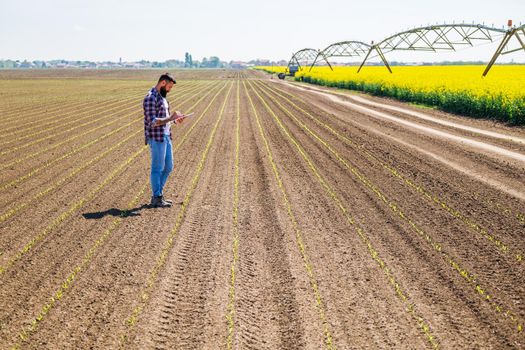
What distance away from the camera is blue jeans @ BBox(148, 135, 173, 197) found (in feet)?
24.8

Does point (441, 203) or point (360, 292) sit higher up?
point (441, 203)

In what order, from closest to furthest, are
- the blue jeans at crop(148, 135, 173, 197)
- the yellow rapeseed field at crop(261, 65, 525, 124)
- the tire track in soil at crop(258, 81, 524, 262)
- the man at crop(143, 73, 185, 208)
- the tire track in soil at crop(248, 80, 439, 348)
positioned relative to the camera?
the tire track in soil at crop(248, 80, 439, 348) < the tire track in soil at crop(258, 81, 524, 262) < the man at crop(143, 73, 185, 208) < the blue jeans at crop(148, 135, 173, 197) < the yellow rapeseed field at crop(261, 65, 525, 124)

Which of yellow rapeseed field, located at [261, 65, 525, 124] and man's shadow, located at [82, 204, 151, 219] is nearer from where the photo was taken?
man's shadow, located at [82, 204, 151, 219]

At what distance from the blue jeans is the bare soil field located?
19.0 inches

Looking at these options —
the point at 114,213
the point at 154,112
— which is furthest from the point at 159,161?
the point at 114,213

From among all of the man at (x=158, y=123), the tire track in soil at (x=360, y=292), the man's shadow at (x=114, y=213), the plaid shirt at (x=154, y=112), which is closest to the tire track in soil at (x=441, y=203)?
the tire track in soil at (x=360, y=292)

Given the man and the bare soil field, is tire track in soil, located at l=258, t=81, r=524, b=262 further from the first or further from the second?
the man

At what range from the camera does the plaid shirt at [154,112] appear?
740cm

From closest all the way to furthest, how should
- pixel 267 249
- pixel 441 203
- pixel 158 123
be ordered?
pixel 267 249, pixel 158 123, pixel 441 203

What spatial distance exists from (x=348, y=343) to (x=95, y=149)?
1131 centimetres

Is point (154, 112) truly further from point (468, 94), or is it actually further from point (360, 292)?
point (468, 94)

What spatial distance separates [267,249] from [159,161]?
8.91ft

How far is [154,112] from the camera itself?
748 centimetres

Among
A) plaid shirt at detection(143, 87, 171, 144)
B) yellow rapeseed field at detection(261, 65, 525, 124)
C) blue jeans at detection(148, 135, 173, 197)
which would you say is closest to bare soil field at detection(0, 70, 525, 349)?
blue jeans at detection(148, 135, 173, 197)
